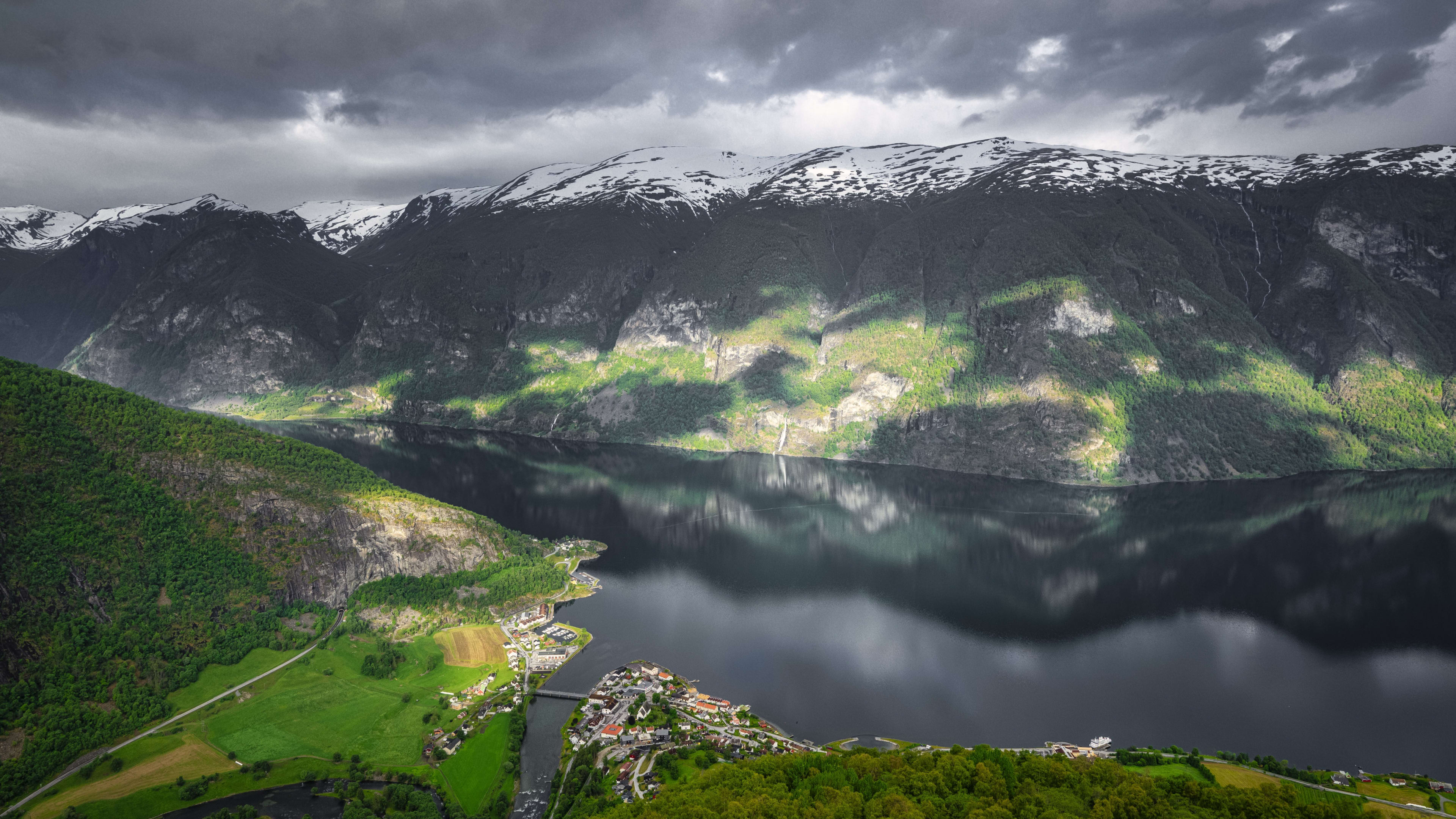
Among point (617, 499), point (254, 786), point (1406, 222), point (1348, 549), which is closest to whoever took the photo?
point (254, 786)

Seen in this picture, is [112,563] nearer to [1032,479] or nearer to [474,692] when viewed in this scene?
→ [474,692]

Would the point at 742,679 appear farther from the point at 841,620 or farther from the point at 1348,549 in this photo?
the point at 1348,549

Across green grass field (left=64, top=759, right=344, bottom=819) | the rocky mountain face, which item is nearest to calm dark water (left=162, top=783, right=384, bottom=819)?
green grass field (left=64, top=759, right=344, bottom=819)

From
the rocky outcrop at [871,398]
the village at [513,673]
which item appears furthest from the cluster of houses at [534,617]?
the rocky outcrop at [871,398]

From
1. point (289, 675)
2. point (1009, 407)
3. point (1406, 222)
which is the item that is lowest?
point (289, 675)

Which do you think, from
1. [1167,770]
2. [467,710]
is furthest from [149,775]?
[1167,770]

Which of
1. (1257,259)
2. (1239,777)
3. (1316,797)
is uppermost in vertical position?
(1257,259)

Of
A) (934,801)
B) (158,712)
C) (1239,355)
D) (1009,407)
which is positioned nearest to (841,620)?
(934,801)
